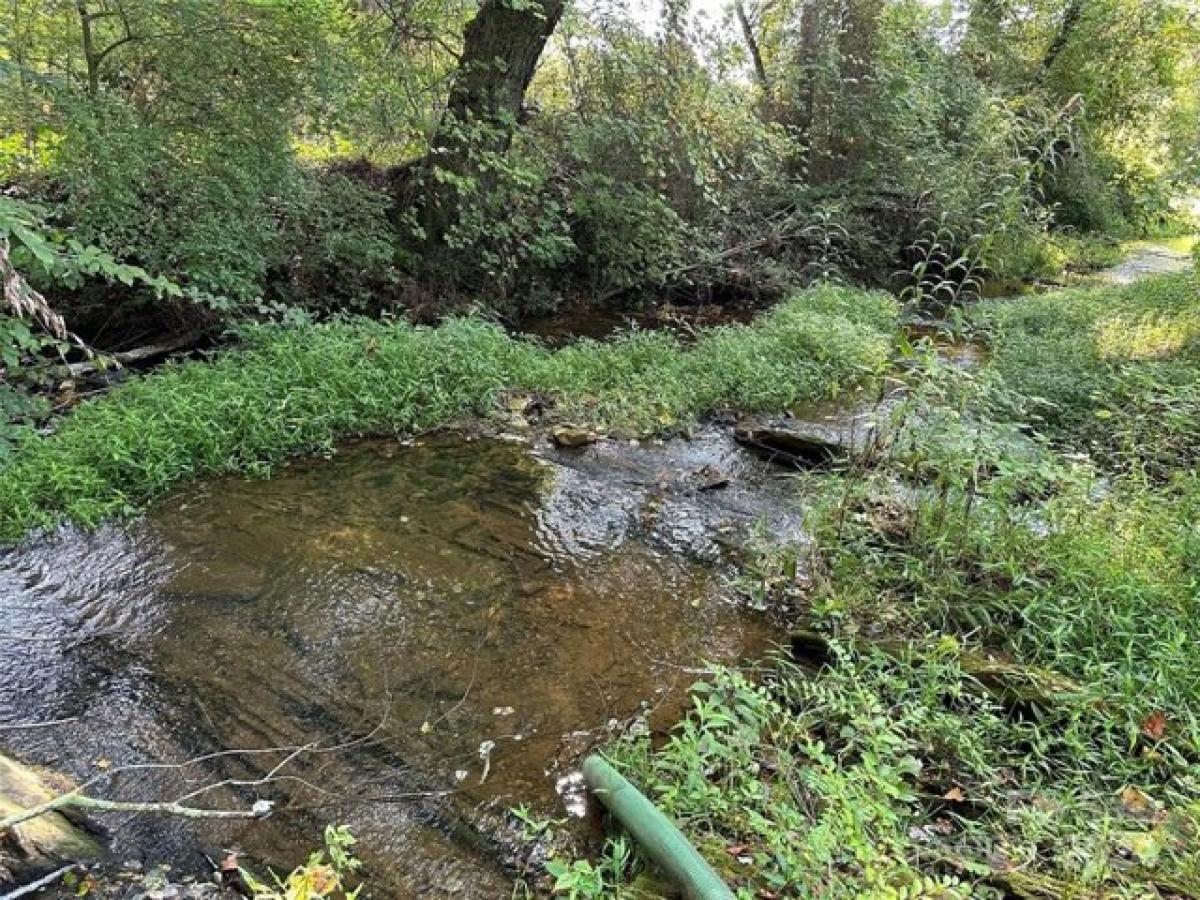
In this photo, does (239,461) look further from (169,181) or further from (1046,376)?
(1046,376)

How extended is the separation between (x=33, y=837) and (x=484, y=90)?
7245 mm

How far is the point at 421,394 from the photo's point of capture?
5883mm

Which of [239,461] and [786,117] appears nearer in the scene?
[239,461]

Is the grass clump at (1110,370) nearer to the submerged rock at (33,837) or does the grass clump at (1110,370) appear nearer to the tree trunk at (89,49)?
the submerged rock at (33,837)

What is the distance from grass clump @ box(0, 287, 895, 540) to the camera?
176 inches

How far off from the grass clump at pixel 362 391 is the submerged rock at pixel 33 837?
2.11 m

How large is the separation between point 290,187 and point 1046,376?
682 centimetres

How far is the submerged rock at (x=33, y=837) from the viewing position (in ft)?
7.04

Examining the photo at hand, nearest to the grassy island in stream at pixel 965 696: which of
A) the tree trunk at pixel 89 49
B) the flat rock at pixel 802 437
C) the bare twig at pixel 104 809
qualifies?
the flat rock at pixel 802 437

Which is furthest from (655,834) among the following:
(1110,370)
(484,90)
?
(484,90)

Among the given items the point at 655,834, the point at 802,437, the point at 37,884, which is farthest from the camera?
the point at 802,437

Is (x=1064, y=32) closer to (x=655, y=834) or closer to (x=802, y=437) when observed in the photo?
(x=802, y=437)

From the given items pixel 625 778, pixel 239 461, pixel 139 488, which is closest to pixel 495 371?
pixel 239 461

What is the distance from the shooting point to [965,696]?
9.73 ft
